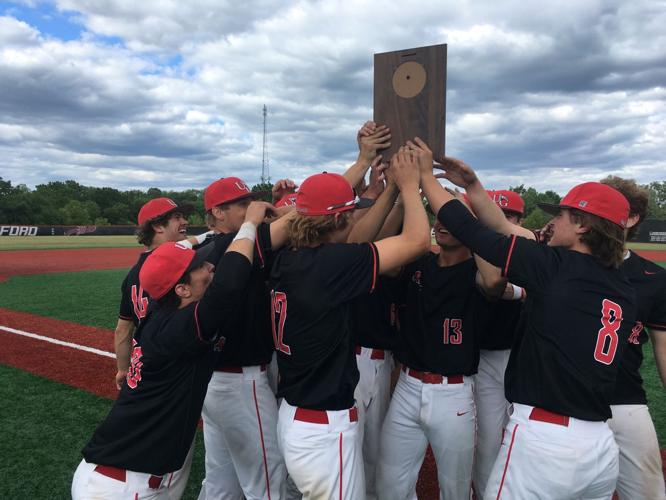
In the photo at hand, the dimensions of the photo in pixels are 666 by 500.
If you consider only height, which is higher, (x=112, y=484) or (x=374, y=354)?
(x=374, y=354)

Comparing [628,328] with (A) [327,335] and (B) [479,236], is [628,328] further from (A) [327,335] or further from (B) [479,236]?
Result: (A) [327,335]

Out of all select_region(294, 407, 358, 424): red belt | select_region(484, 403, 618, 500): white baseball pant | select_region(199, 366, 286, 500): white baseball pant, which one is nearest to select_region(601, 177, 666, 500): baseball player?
select_region(484, 403, 618, 500): white baseball pant

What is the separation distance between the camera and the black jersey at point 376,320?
3465 mm

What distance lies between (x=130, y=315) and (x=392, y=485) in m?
2.30

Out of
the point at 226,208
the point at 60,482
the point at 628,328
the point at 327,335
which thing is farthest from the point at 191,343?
the point at 60,482

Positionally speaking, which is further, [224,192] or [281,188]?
[281,188]

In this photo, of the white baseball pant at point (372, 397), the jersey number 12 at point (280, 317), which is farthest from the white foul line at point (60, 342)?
the jersey number 12 at point (280, 317)

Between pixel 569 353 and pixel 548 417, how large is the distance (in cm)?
33

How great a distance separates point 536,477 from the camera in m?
2.29

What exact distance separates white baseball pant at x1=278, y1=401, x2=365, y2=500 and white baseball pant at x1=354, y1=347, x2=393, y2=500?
840 millimetres

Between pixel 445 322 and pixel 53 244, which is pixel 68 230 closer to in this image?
pixel 53 244

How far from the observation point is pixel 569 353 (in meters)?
2.30

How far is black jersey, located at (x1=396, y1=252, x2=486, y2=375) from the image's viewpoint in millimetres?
2957

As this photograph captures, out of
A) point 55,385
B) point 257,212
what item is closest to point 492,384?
point 257,212
